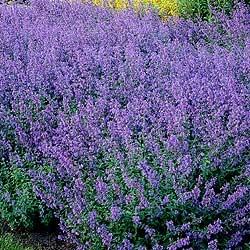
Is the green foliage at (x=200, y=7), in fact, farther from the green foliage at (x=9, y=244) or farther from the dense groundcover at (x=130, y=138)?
the green foliage at (x=9, y=244)

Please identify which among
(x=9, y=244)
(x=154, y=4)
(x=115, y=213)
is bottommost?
(x=9, y=244)

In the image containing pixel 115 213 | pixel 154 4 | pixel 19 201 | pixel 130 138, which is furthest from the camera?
pixel 154 4

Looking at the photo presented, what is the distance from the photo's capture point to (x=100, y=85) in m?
4.13

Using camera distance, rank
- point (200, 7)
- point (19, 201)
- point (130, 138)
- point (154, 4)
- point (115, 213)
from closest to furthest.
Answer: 1. point (115, 213)
2. point (130, 138)
3. point (19, 201)
4. point (200, 7)
5. point (154, 4)

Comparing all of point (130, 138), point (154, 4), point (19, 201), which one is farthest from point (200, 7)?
point (19, 201)

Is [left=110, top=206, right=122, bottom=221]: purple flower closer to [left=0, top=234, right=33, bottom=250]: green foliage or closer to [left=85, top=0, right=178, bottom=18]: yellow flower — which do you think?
[left=0, top=234, right=33, bottom=250]: green foliage

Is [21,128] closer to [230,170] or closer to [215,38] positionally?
[230,170]

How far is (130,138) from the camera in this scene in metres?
3.51

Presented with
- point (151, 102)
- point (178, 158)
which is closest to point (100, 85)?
point (151, 102)

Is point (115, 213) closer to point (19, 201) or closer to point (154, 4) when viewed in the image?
point (19, 201)

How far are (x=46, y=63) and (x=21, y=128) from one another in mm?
735

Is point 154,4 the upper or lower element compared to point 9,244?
upper

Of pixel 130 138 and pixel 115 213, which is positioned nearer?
pixel 115 213

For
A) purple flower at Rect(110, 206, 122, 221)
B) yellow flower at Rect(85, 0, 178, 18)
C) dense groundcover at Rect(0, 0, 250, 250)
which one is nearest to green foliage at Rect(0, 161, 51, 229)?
dense groundcover at Rect(0, 0, 250, 250)
